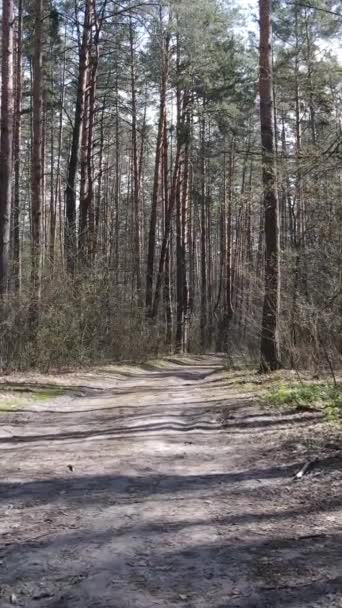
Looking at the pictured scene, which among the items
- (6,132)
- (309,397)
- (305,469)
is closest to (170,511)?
(305,469)

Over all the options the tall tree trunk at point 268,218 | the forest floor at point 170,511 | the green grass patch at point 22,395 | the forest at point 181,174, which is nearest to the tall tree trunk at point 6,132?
the forest at point 181,174

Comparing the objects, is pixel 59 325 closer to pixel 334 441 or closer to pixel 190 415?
pixel 190 415

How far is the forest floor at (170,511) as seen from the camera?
116 inches

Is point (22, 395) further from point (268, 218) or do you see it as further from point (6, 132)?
point (6, 132)

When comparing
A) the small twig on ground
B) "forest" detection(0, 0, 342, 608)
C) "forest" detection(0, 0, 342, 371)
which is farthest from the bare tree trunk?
the small twig on ground

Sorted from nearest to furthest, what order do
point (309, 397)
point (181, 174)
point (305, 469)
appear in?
point (305, 469) < point (309, 397) < point (181, 174)

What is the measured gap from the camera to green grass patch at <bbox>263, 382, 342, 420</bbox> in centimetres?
765

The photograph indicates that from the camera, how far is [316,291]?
30.2 feet

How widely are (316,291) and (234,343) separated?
1013 cm

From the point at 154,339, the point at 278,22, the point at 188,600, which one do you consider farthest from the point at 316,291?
the point at 278,22

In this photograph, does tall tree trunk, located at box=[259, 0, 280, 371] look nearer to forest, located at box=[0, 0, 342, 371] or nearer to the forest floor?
forest, located at box=[0, 0, 342, 371]

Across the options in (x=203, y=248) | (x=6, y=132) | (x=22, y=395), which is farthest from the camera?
(x=203, y=248)

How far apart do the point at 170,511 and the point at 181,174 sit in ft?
88.1

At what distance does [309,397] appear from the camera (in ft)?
28.3
